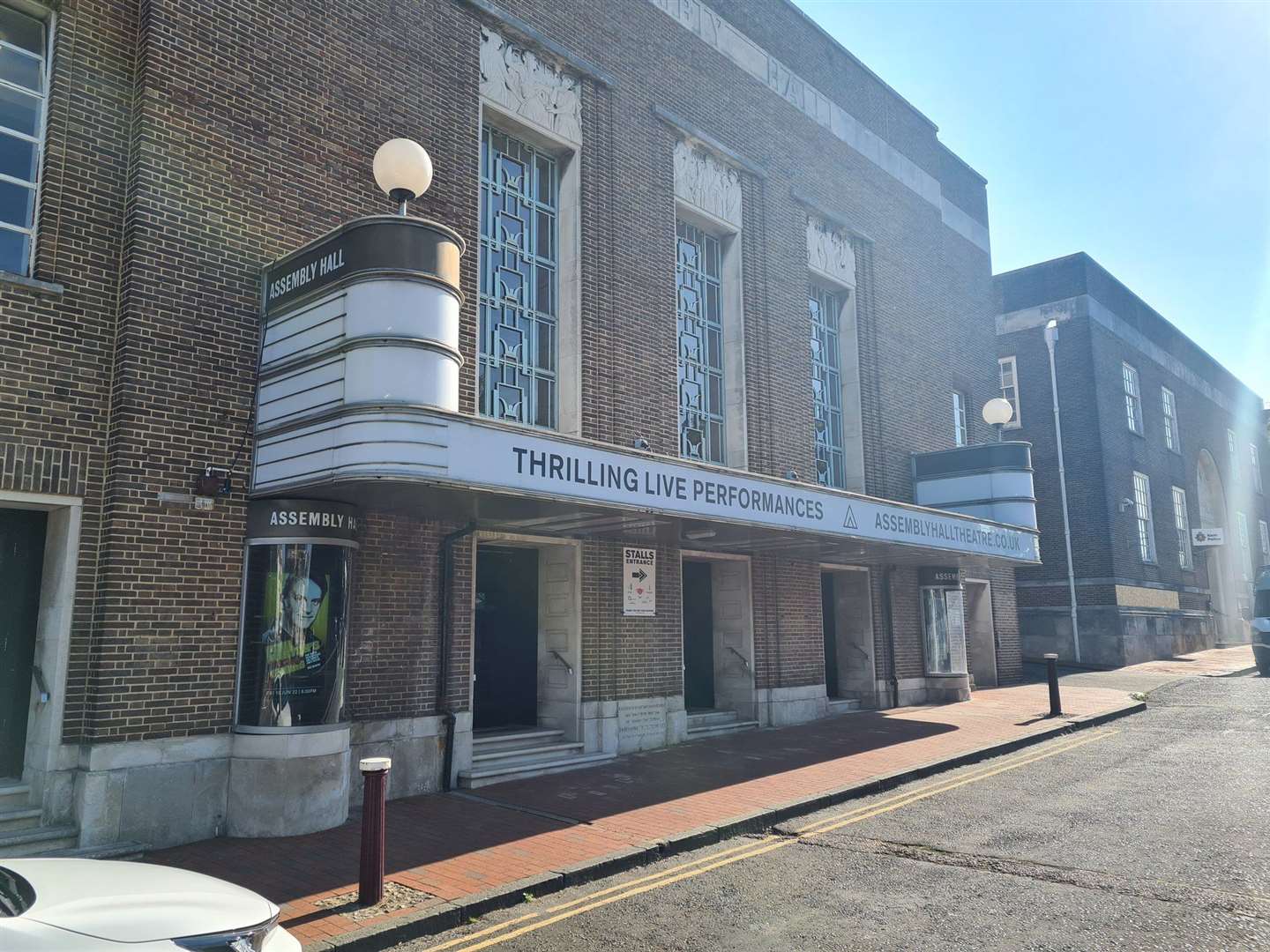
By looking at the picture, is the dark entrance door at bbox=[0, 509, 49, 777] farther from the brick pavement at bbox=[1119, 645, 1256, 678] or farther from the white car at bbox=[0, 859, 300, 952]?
the brick pavement at bbox=[1119, 645, 1256, 678]

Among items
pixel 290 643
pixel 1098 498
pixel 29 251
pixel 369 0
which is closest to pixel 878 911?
pixel 290 643

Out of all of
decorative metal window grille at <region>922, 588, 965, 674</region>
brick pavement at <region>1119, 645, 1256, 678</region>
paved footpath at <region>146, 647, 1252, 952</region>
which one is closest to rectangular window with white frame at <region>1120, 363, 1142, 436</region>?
brick pavement at <region>1119, 645, 1256, 678</region>

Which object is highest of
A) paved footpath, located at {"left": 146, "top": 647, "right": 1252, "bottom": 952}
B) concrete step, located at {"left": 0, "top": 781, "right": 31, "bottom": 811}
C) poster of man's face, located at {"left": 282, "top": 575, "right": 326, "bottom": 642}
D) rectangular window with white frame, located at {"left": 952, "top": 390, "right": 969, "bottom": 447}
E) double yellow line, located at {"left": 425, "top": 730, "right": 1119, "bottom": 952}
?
rectangular window with white frame, located at {"left": 952, "top": 390, "right": 969, "bottom": 447}

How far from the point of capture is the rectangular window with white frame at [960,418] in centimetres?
2202

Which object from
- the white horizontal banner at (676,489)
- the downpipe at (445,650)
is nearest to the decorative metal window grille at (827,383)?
the white horizontal banner at (676,489)

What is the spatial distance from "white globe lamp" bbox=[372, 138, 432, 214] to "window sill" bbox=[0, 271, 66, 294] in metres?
2.96

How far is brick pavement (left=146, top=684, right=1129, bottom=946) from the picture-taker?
6.54 m

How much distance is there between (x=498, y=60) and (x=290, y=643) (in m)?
8.14

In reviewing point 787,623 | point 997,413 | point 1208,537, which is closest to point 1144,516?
point 1208,537

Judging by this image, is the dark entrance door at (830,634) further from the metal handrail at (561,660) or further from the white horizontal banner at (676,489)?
the metal handrail at (561,660)

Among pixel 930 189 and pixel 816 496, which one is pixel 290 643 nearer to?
pixel 816 496

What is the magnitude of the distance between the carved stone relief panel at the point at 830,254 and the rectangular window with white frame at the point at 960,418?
525cm

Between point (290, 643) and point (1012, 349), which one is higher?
point (1012, 349)

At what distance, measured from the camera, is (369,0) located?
10539 mm
